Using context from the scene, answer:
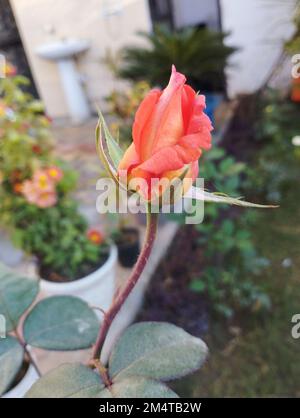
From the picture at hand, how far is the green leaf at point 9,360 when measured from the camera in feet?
1.23

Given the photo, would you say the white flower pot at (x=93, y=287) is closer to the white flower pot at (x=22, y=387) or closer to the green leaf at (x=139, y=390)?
the white flower pot at (x=22, y=387)

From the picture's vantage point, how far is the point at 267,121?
2.34 m

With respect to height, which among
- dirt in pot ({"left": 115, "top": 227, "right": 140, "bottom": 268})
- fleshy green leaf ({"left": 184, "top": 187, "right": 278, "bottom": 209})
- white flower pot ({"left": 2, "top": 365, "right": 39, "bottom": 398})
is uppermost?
fleshy green leaf ({"left": 184, "top": 187, "right": 278, "bottom": 209})

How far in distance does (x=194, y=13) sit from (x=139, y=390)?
11.1 feet

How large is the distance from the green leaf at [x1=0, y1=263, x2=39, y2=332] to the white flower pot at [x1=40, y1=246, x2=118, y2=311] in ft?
2.27

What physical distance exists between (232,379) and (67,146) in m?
2.44

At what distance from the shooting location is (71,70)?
12.0 ft

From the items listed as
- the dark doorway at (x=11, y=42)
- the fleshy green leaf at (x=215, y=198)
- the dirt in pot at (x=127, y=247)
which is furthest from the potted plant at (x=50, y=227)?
the dark doorway at (x=11, y=42)

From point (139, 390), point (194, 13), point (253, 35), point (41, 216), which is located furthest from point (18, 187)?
point (194, 13)

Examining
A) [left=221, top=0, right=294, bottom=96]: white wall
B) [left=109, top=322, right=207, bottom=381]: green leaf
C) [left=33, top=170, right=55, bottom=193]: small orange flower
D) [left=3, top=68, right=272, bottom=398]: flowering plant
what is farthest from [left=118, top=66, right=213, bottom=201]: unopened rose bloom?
[left=221, top=0, right=294, bottom=96]: white wall

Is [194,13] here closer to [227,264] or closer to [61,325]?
[227,264]

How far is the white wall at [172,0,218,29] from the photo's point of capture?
3084 millimetres

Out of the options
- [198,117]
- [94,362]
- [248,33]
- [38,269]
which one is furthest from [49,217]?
[248,33]

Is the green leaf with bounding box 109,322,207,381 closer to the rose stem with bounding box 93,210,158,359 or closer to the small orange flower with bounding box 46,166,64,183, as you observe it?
the rose stem with bounding box 93,210,158,359
